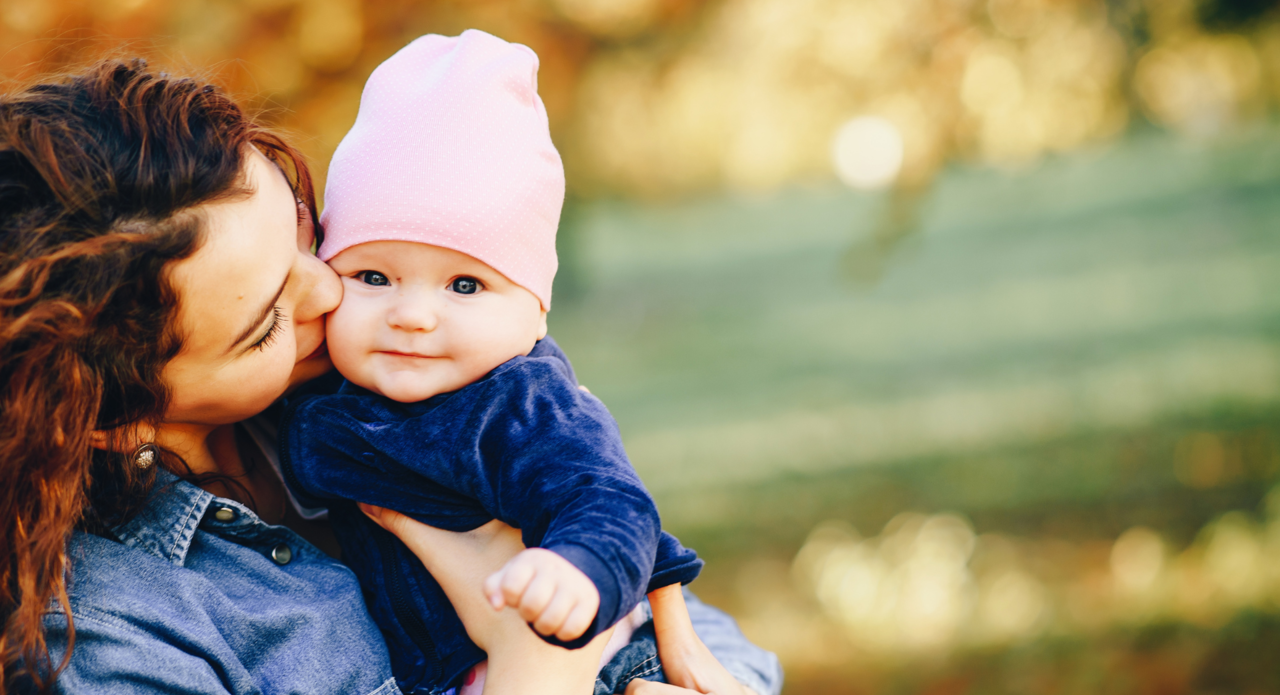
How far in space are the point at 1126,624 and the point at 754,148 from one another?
260 cm

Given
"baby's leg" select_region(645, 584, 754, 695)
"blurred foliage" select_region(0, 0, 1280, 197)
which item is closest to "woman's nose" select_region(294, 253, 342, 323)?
"baby's leg" select_region(645, 584, 754, 695)

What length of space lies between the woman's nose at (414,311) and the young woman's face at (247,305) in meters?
0.12

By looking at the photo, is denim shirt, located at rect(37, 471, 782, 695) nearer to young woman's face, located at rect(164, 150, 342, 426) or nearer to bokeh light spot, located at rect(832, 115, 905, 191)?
young woman's face, located at rect(164, 150, 342, 426)

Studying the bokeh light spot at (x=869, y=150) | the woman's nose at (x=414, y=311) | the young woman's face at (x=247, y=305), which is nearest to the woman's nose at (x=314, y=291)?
the young woman's face at (x=247, y=305)

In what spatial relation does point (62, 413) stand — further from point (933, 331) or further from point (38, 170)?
point (933, 331)

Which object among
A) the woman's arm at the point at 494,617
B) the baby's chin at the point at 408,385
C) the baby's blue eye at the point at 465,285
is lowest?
the woman's arm at the point at 494,617

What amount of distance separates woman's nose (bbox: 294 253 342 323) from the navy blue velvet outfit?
0.16 meters

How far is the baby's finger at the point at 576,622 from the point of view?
1112mm

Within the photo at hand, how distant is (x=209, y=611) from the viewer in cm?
138

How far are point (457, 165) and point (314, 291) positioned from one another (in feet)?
1.03

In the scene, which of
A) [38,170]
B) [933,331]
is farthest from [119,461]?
[933,331]

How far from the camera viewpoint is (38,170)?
49.3 inches

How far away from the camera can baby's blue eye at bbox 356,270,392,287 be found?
157cm

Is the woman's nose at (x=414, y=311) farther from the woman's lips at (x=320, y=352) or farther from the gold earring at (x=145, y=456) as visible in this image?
the gold earring at (x=145, y=456)
